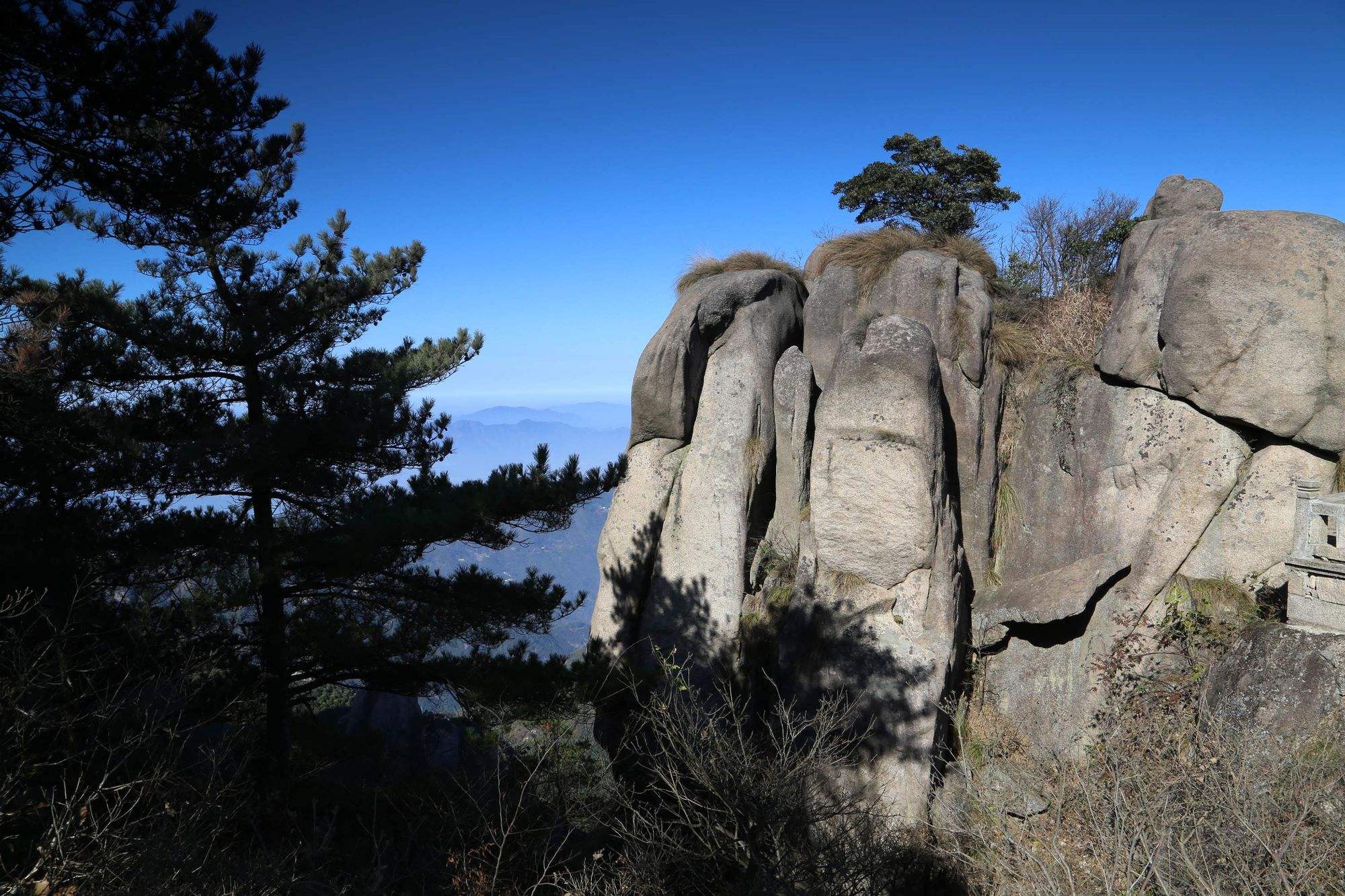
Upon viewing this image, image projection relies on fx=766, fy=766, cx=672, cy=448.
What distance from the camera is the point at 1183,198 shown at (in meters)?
11.6

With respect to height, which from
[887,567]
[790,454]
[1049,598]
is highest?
[790,454]

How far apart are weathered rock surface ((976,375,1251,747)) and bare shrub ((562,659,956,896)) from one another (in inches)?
120

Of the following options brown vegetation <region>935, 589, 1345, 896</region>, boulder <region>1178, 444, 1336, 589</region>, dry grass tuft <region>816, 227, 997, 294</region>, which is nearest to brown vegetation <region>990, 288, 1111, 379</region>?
dry grass tuft <region>816, 227, 997, 294</region>

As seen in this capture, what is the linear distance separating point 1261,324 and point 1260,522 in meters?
2.55

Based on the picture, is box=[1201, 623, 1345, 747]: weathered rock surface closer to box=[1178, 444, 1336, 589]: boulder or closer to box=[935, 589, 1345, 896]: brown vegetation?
box=[935, 589, 1345, 896]: brown vegetation

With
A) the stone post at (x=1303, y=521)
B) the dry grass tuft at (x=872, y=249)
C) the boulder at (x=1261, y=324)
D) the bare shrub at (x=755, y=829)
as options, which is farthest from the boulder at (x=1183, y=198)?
the bare shrub at (x=755, y=829)

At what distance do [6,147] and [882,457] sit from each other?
9.22 m

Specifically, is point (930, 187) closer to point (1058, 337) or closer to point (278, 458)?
point (1058, 337)

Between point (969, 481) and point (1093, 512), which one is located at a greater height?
point (969, 481)

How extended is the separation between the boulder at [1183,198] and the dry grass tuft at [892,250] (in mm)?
2498

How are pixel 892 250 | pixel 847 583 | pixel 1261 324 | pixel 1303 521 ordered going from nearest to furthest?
pixel 1303 521 → pixel 1261 324 → pixel 847 583 → pixel 892 250

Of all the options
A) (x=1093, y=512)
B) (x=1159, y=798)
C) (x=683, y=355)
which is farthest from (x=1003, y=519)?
(x=683, y=355)

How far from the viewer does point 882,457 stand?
1012 centimetres

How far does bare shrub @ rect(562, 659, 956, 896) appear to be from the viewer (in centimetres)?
680
